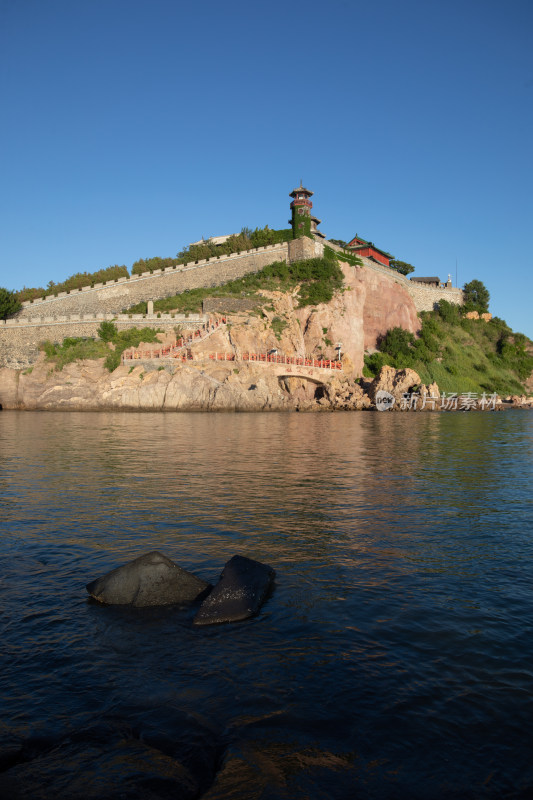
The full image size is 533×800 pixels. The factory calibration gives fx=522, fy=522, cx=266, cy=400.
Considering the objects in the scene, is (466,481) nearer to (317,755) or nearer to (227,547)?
(227,547)

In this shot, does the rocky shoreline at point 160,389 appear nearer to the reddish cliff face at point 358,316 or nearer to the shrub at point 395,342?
the reddish cliff face at point 358,316

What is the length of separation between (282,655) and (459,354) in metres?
80.1

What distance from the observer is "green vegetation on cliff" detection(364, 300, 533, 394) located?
7173 cm

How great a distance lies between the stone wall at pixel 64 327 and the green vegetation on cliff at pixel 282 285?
6014 millimetres

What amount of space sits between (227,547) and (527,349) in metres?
92.2

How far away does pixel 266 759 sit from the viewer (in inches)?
156

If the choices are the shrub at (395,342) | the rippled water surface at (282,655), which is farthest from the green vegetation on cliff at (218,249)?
the rippled water surface at (282,655)

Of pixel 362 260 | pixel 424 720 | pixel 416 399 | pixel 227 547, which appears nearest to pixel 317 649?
pixel 424 720

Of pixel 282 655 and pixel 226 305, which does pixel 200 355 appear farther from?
pixel 282 655

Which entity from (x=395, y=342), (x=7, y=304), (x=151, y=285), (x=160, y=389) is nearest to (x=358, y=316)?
(x=395, y=342)

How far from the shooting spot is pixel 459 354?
79.4 meters

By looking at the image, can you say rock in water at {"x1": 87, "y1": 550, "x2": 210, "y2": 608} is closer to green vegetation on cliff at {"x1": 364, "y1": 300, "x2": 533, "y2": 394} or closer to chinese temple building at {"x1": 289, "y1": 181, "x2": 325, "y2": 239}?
green vegetation on cliff at {"x1": 364, "y1": 300, "x2": 533, "y2": 394}

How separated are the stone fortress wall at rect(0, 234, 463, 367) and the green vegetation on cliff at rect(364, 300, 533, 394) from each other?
434 inches

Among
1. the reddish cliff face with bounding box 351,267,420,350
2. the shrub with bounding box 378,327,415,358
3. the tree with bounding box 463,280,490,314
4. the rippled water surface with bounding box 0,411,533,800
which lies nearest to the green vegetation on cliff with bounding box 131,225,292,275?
the reddish cliff face with bounding box 351,267,420,350
